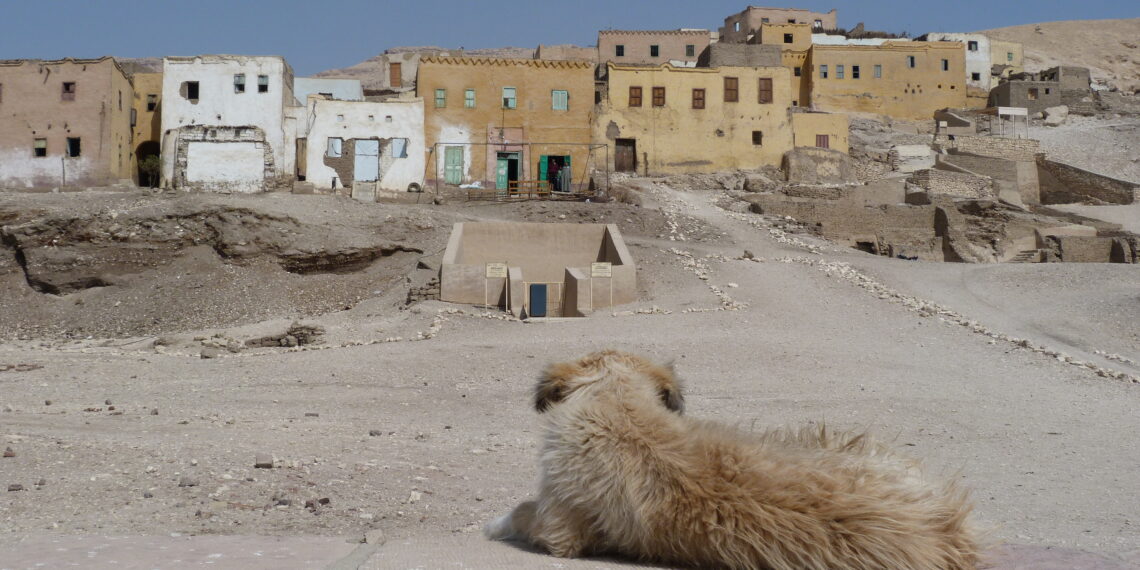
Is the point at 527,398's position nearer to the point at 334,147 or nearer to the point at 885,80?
the point at 334,147

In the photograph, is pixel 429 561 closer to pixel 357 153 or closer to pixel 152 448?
pixel 152 448

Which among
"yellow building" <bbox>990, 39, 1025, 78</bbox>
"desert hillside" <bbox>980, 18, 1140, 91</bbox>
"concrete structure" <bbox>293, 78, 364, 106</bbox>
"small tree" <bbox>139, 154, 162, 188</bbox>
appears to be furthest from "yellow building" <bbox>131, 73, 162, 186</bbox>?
"desert hillside" <bbox>980, 18, 1140, 91</bbox>

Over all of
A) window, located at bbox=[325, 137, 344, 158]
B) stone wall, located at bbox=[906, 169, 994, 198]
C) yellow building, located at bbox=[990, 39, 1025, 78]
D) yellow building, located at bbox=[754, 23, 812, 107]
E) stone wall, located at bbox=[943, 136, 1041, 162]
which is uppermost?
yellow building, located at bbox=[990, 39, 1025, 78]

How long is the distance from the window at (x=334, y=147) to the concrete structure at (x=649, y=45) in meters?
26.1

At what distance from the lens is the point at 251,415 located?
9.19m

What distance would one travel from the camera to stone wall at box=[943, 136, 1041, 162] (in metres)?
45.2

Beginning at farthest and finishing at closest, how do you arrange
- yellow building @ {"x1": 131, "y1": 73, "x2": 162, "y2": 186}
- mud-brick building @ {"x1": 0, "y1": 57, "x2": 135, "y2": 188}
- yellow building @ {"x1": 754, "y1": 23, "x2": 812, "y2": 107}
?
1. yellow building @ {"x1": 754, "y1": 23, "x2": 812, "y2": 107}
2. yellow building @ {"x1": 131, "y1": 73, "x2": 162, "y2": 186}
3. mud-brick building @ {"x1": 0, "y1": 57, "x2": 135, "y2": 188}

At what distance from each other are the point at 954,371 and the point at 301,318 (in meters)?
13.2

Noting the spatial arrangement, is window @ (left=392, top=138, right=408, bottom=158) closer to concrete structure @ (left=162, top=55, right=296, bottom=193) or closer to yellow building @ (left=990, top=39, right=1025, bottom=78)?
concrete structure @ (left=162, top=55, right=296, bottom=193)

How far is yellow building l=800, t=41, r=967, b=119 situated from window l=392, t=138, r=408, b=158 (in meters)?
25.7

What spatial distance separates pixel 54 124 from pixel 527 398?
31.7 meters

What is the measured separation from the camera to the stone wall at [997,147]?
45156mm

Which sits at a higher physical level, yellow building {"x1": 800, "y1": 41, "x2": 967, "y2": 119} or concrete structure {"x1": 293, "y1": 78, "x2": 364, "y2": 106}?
yellow building {"x1": 800, "y1": 41, "x2": 967, "y2": 119}

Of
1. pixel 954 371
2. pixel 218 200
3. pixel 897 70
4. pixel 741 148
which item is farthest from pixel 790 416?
pixel 897 70
